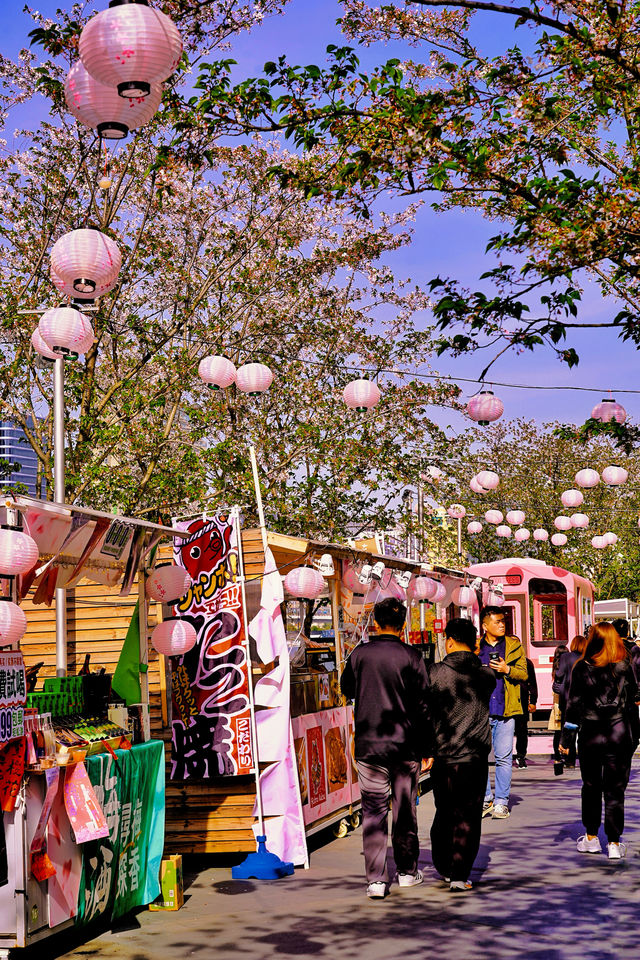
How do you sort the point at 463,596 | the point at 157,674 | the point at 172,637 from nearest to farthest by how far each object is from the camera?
the point at 172,637 < the point at 157,674 < the point at 463,596

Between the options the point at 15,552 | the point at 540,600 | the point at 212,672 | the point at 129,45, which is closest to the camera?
the point at 129,45

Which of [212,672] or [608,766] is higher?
[212,672]

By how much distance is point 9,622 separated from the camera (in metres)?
6.04

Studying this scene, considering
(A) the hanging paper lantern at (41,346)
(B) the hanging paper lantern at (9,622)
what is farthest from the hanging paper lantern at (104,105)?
(A) the hanging paper lantern at (41,346)

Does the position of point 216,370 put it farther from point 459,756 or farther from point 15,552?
point 15,552

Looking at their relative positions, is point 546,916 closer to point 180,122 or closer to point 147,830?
point 147,830

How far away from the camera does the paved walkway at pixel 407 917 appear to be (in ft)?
21.9

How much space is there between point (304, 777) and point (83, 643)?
9.38ft

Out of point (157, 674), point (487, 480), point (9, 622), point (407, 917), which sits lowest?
point (407, 917)

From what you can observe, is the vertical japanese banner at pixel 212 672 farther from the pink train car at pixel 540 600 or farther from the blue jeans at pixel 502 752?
the pink train car at pixel 540 600

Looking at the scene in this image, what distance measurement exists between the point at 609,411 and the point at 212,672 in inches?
282

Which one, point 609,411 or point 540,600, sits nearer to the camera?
point 609,411

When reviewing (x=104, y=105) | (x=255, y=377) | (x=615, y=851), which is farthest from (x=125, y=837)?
(x=255, y=377)

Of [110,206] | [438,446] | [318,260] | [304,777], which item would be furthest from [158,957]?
[438,446]
